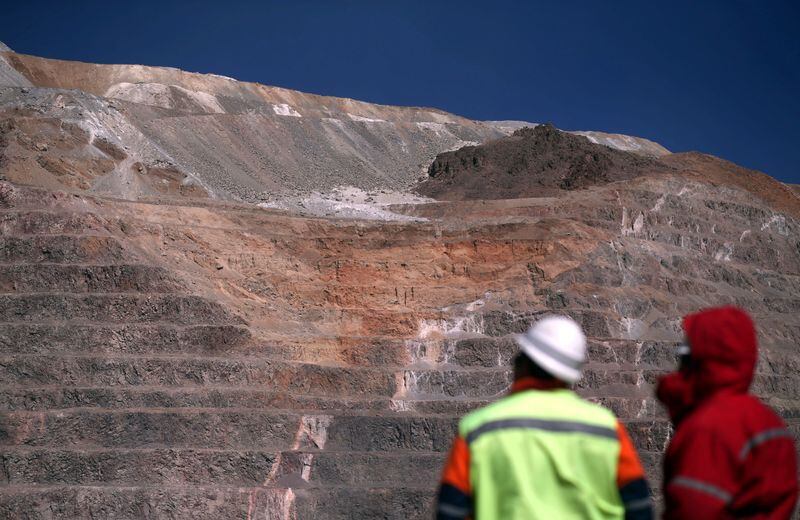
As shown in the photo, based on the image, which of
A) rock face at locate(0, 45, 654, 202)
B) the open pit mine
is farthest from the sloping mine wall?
rock face at locate(0, 45, 654, 202)

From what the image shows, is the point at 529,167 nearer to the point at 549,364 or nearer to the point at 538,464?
the point at 549,364

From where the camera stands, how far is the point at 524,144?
4788 cm

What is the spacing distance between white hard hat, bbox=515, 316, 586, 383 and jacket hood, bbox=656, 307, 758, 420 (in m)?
0.43

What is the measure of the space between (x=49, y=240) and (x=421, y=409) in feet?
27.4

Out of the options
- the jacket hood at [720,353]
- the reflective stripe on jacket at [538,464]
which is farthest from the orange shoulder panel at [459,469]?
the jacket hood at [720,353]

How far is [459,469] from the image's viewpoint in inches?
172

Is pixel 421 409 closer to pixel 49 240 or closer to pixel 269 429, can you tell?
pixel 269 429

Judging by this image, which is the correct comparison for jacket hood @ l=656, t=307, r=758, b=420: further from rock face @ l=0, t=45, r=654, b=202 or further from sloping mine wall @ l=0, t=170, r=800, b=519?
rock face @ l=0, t=45, r=654, b=202

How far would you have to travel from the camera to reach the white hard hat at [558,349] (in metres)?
4.52

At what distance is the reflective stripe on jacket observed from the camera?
4.33m

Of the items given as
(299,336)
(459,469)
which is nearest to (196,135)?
(299,336)

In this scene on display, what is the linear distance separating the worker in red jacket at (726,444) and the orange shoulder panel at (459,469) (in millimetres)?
729

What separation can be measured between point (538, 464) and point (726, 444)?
0.67 metres

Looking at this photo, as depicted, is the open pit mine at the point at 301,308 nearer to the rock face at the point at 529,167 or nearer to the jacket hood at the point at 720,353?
the rock face at the point at 529,167
